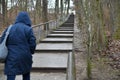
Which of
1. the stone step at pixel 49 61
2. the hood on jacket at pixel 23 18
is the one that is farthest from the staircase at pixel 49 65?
the hood on jacket at pixel 23 18

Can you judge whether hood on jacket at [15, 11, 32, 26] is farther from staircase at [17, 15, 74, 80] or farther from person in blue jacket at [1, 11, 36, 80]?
staircase at [17, 15, 74, 80]

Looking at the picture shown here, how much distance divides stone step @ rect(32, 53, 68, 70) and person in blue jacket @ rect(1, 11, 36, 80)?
340 centimetres

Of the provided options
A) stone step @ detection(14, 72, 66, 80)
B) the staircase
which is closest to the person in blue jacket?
the staircase

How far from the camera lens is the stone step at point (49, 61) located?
33.2ft

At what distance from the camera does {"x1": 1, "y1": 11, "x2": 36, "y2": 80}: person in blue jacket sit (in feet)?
21.1

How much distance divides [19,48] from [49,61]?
481 cm

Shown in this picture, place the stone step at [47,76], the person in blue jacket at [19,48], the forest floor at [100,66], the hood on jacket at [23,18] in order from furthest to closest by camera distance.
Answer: the forest floor at [100,66] < the stone step at [47,76] < the hood on jacket at [23,18] < the person in blue jacket at [19,48]

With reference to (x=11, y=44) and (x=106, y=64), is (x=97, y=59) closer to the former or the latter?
(x=106, y=64)

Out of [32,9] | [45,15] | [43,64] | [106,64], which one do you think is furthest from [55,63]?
[32,9]

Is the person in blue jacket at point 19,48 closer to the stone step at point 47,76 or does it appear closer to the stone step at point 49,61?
the stone step at point 47,76

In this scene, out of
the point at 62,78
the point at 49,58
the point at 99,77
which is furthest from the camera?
the point at 49,58

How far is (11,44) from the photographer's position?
654 centimetres

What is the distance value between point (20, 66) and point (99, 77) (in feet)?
15.1

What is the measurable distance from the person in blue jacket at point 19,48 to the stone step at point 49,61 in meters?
3.40
